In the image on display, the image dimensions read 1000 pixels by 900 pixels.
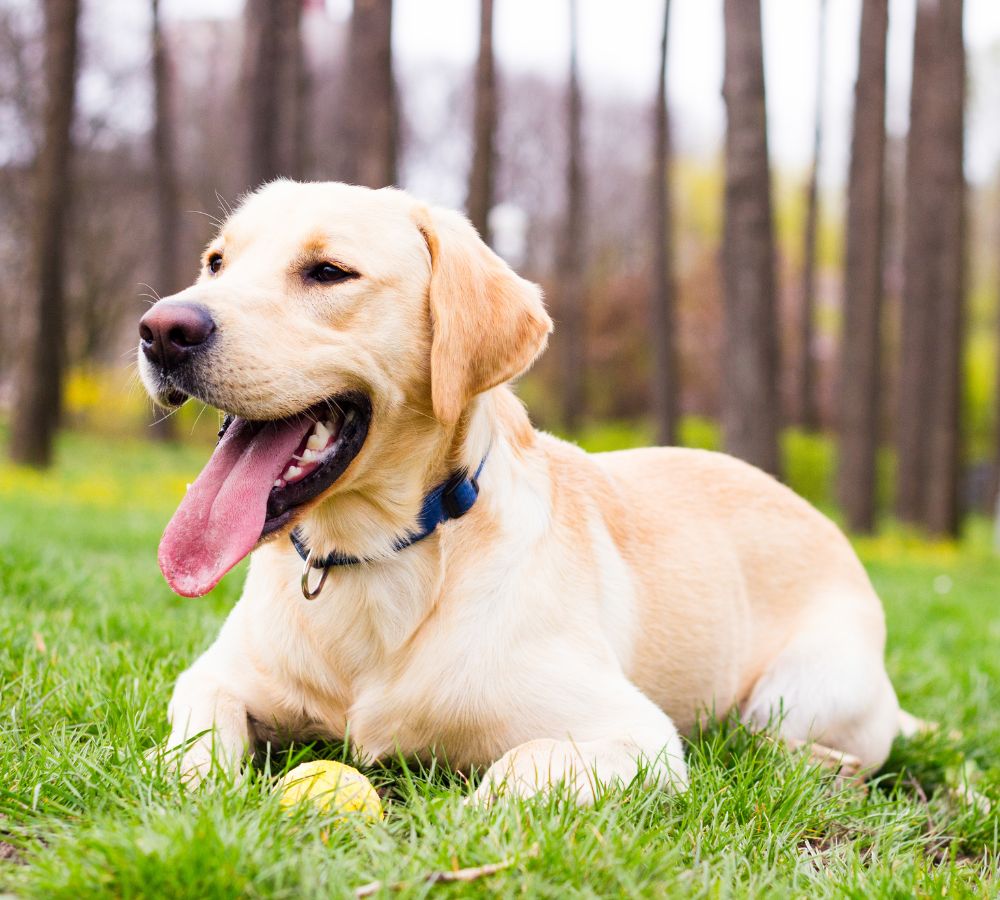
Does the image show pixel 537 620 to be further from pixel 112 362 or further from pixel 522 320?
pixel 112 362

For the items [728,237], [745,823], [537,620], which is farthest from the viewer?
[728,237]

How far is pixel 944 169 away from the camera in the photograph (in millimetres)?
12414

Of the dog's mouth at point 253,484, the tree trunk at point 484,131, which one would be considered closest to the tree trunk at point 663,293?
the tree trunk at point 484,131

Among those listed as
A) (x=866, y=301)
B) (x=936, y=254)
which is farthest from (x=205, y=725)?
(x=936, y=254)

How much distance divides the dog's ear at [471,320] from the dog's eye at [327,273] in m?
0.22

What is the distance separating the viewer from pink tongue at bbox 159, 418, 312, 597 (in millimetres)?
2385

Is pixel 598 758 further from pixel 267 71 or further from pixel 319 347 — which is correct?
pixel 267 71

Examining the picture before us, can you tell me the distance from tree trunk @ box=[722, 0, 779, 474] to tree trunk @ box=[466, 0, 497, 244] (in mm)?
2760

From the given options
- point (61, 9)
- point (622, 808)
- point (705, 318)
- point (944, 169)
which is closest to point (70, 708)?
point (622, 808)

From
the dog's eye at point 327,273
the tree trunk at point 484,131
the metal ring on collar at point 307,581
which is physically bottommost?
the metal ring on collar at point 307,581

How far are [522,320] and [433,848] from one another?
130 centimetres

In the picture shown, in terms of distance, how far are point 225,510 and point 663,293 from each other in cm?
1380

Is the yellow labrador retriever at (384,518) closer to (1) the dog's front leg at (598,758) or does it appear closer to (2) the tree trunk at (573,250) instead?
(1) the dog's front leg at (598,758)

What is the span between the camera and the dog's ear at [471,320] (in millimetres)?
2525
